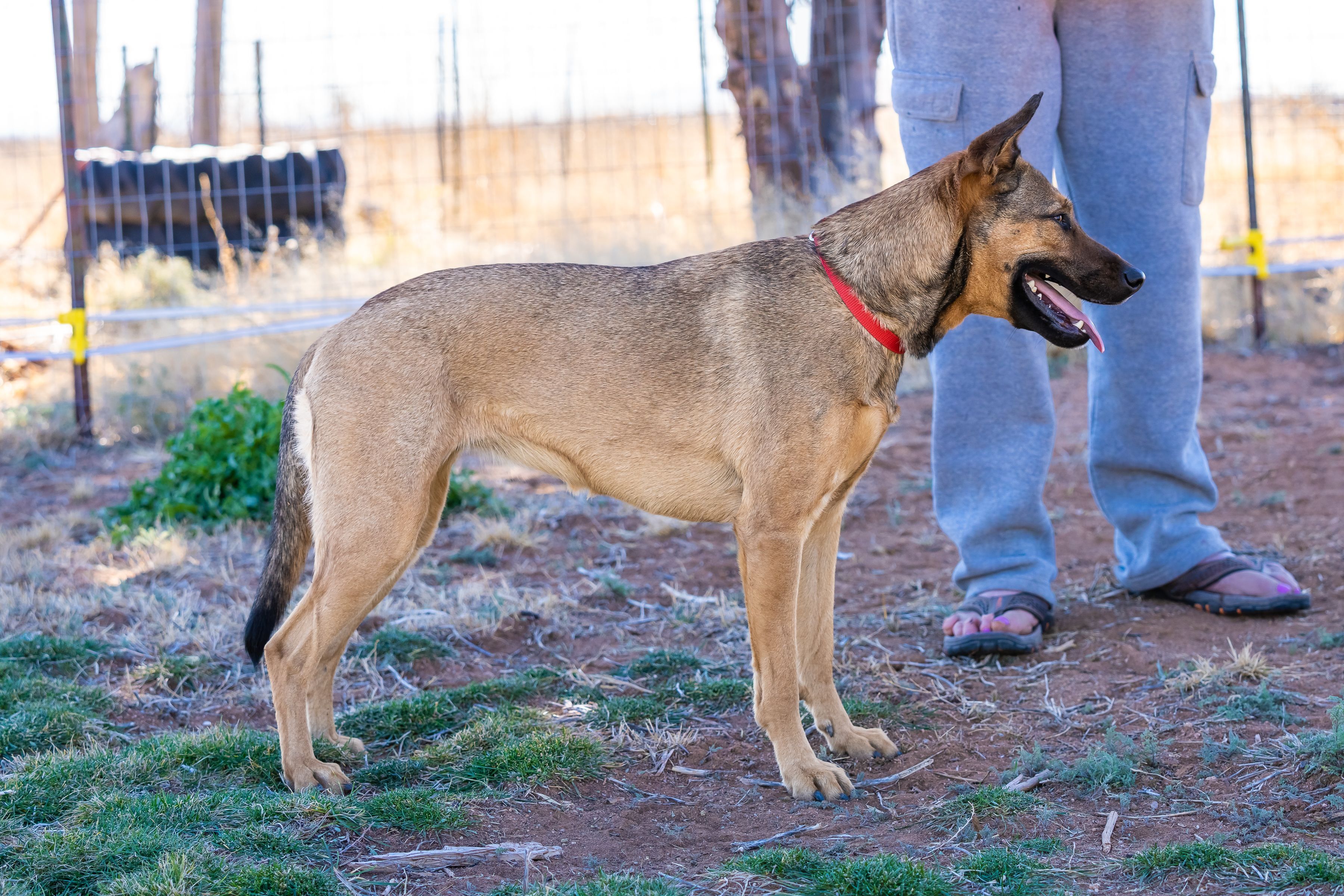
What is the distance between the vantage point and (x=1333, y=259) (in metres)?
10.0

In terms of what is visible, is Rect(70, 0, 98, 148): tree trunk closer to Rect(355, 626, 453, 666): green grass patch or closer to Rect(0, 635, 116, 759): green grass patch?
Rect(0, 635, 116, 759): green grass patch

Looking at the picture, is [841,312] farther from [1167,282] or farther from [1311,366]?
[1311,366]

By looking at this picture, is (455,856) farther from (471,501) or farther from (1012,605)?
(471,501)

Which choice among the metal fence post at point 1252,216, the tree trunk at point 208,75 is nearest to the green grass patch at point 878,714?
the metal fence post at point 1252,216

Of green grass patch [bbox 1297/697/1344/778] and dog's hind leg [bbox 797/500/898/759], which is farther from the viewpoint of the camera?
dog's hind leg [bbox 797/500/898/759]

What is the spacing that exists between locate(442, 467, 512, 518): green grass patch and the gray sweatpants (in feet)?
8.69

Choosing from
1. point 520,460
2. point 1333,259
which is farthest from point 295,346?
point 1333,259

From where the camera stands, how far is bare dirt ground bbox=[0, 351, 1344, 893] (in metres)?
2.94

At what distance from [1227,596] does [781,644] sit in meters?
2.06

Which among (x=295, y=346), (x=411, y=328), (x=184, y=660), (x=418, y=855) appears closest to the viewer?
(x=418, y=855)

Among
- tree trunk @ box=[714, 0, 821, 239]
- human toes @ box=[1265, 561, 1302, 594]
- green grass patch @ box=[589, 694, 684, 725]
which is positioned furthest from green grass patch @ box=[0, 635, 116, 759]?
tree trunk @ box=[714, 0, 821, 239]

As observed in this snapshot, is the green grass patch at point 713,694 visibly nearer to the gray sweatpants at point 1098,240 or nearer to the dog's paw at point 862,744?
the dog's paw at point 862,744

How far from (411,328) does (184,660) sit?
5.72ft

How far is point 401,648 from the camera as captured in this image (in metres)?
4.40
